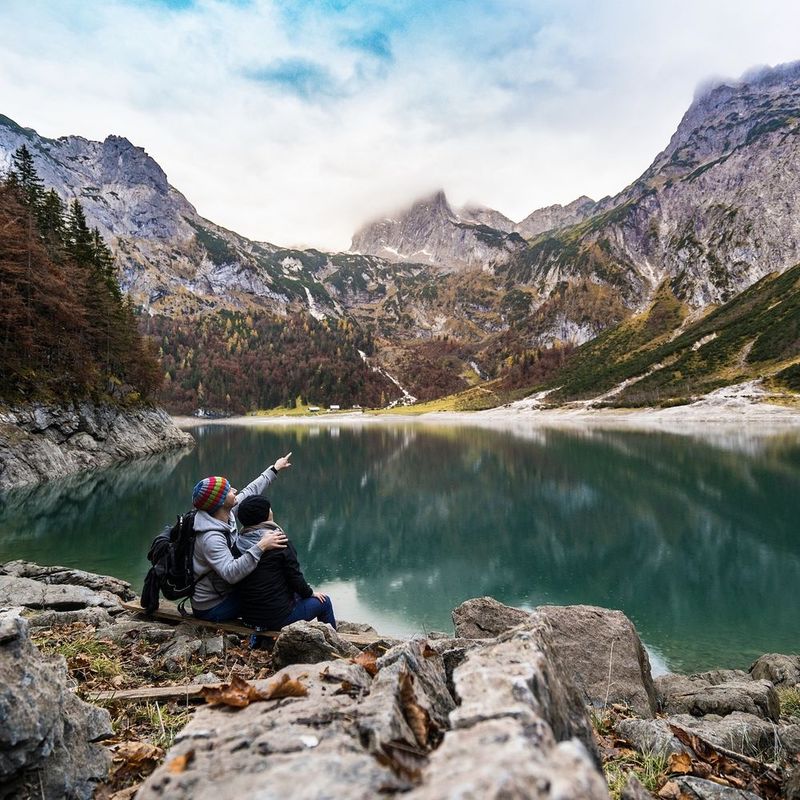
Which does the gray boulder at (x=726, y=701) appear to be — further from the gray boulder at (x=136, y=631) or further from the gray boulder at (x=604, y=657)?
the gray boulder at (x=136, y=631)

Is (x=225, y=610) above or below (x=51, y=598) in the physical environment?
above

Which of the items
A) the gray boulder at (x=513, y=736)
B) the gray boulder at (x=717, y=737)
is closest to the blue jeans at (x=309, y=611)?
the gray boulder at (x=717, y=737)

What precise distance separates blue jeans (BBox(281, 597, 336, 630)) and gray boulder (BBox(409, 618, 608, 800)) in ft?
17.5

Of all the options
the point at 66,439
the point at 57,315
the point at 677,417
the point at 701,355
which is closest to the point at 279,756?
the point at 66,439

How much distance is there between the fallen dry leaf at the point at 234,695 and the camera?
8.68 feet

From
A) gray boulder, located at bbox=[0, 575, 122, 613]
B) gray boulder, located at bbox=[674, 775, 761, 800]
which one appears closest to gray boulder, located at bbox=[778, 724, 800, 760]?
gray boulder, located at bbox=[674, 775, 761, 800]

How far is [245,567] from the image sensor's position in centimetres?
665

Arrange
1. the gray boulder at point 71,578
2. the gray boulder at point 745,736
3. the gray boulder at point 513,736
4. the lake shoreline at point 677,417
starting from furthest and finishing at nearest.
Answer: the lake shoreline at point 677,417
the gray boulder at point 71,578
the gray boulder at point 745,736
the gray boulder at point 513,736

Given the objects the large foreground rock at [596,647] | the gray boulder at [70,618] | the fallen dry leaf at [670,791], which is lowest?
the large foreground rock at [596,647]

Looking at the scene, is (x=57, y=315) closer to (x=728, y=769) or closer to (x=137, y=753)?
(x=137, y=753)

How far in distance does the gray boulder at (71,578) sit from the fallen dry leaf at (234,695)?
41.4ft

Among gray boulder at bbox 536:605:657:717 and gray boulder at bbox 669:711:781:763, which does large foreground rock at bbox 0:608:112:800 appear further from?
gray boulder at bbox 536:605:657:717

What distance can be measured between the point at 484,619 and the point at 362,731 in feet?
26.2

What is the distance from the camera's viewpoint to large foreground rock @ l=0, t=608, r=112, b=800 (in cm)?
283
